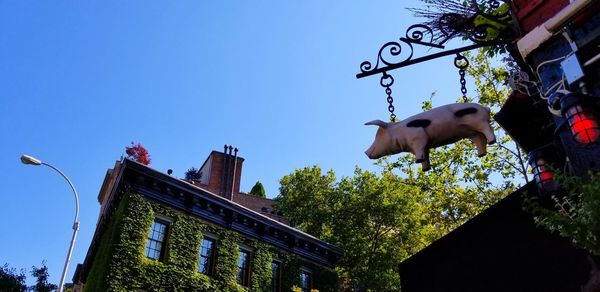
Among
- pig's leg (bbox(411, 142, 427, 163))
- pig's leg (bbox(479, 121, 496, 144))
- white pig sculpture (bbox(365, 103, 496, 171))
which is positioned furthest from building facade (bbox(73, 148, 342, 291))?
pig's leg (bbox(479, 121, 496, 144))

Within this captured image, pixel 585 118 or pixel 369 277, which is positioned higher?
pixel 369 277

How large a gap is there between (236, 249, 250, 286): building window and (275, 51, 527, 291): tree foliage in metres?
7.83

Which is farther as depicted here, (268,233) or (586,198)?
(268,233)

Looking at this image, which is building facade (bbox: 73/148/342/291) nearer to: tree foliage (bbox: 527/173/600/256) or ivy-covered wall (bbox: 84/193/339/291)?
ivy-covered wall (bbox: 84/193/339/291)

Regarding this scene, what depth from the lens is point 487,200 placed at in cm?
2352

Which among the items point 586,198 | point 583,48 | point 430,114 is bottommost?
point 586,198

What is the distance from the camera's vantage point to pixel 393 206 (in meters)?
29.8

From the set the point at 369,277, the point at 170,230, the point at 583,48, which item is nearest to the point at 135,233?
the point at 170,230

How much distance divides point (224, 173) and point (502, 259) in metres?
32.0

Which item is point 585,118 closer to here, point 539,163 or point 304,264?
point 539,163

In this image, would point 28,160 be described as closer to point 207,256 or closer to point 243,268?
point 207,256

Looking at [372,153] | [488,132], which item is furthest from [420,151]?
[488,132]

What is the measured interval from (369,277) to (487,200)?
8368 millimetres

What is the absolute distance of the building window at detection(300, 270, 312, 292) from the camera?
25.2m
